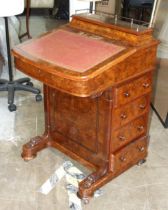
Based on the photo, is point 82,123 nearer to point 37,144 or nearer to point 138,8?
point 37,144

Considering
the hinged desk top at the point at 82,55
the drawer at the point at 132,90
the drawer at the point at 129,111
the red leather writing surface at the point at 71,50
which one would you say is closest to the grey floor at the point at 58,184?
the drawer at the point at 129,111

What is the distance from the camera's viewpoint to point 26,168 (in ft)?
7.53

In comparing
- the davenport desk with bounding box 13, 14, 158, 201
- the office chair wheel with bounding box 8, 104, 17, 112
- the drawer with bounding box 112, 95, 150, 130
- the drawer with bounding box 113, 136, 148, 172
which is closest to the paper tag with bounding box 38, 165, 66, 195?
the davenport desk with bounding box 13, 14, 158, 201

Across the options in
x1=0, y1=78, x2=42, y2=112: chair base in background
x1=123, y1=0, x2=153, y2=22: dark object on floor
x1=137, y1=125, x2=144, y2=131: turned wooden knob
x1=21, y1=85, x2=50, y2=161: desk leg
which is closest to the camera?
x1=137, y1=125, x2=144, y2=131: turned wooden knob

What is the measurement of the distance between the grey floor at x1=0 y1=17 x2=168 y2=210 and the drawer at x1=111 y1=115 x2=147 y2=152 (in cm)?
27

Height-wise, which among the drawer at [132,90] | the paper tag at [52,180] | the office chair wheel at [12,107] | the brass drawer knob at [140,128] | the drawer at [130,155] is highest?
the drawer at [132,90]

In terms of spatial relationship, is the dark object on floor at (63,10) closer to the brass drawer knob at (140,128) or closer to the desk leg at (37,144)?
the desk leg at (37,144)

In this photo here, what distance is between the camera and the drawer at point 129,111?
1.95m

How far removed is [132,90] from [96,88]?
372 mm

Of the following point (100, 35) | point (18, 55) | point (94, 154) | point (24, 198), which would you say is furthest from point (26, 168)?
point (100, 35)

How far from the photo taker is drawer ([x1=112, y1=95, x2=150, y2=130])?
1.95 m

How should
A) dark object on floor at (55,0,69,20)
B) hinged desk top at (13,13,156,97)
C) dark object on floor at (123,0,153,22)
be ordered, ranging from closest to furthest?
hinged desk top at (13,13,156,97) < dark object on floor at (123,0,153,22) < dark object on floor at (55,0,69,20)

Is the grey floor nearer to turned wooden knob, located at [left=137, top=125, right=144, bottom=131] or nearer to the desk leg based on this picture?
the desk leg

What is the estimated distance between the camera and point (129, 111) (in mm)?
2025
